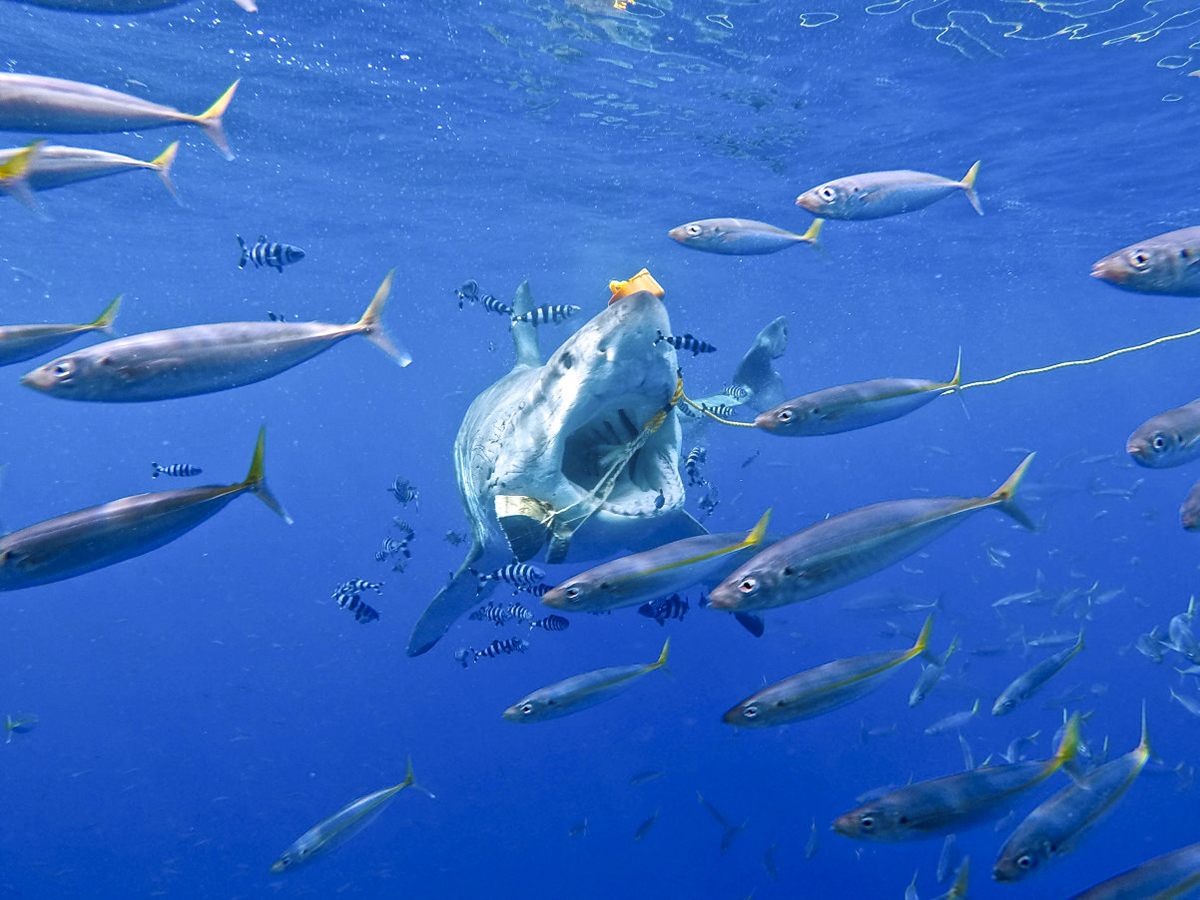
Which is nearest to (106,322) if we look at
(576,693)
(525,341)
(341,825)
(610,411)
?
(610,411)

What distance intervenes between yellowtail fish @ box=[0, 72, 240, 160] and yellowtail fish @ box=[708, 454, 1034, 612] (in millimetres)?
3453

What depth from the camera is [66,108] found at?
3150mm

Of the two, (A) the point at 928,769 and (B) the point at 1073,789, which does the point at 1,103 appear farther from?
(A) the point at 928,769

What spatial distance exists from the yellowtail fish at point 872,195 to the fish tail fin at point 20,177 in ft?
13.2

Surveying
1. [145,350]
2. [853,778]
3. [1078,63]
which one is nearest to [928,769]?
[853,778]

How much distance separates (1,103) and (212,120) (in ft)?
4.03

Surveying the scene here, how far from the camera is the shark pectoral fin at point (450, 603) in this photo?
21.3 ft

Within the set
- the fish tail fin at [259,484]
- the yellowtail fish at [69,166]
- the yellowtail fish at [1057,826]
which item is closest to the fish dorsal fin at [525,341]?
the yellowtail fish at [69,166]

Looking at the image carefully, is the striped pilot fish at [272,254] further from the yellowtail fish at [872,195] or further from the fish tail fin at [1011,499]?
the fish tail fin at [1011,499]

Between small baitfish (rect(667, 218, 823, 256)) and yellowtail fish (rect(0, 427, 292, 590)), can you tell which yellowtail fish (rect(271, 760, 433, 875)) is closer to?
yellowtail fish (rect(0, 427, 292, 590))

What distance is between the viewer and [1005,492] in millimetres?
3186

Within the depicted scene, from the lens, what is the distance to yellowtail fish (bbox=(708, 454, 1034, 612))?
2961 millimetres

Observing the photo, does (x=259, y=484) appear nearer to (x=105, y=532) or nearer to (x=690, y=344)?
(x=105, y=532)

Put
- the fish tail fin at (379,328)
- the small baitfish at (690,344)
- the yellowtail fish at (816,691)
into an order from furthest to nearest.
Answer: the small baitfish at (690,344) < the fish tail fin at (379,328) < the yellowtail fish at (816,691)
